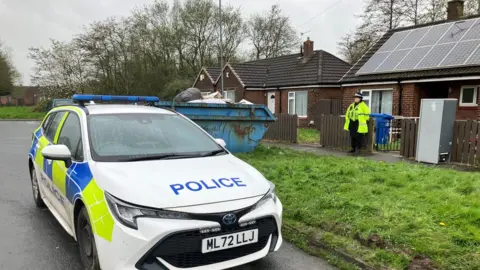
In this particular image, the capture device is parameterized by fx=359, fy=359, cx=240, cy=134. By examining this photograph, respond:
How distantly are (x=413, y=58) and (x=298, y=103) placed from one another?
27.5 ft

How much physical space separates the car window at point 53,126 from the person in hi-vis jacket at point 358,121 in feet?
26.3

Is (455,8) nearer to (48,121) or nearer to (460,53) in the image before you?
(460,53)

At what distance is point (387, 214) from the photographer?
436 cm

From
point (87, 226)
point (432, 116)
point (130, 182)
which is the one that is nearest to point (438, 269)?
point (130, 182)

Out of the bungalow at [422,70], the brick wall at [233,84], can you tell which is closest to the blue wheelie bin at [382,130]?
the bungalow at [422,70]

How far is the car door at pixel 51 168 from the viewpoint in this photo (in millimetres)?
4102

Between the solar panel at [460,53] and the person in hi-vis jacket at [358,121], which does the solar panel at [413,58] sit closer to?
the solar panel at [460,53]

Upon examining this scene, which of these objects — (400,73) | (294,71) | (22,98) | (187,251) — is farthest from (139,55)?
(22,98)

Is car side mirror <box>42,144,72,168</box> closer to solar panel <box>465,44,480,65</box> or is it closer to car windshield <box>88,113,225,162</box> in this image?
car windshield <box>88,113,225,162</box>

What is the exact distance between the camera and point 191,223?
271 cm

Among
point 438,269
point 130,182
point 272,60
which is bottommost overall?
point 438,269

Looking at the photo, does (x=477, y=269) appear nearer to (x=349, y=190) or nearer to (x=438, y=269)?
(x=438, y=269)

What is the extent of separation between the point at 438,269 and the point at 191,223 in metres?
2.30

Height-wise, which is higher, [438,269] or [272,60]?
[272,60]
